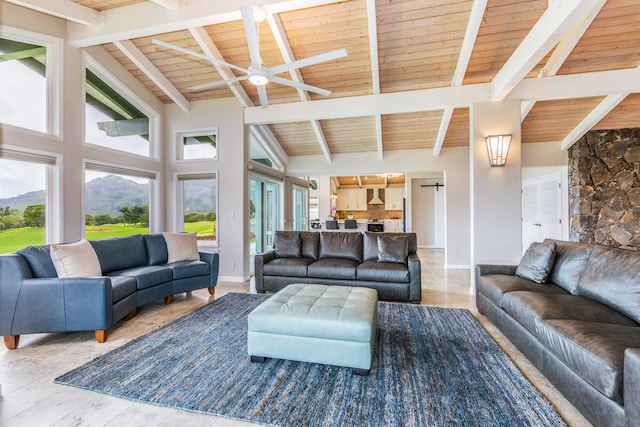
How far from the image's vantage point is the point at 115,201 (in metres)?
4.48

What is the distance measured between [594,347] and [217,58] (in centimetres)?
483

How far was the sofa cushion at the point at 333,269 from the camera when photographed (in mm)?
3902

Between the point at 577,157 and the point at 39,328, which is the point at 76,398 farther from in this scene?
the point at 577,157

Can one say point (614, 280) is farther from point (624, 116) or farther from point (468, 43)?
point (624, 116)

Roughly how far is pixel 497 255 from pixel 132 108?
20.6 feet

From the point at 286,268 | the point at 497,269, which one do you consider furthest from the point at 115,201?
the point at 497,269

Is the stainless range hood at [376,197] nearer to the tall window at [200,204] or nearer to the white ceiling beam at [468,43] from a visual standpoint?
the white ceiling beam at [468,43]

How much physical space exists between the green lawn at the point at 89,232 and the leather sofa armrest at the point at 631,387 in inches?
203

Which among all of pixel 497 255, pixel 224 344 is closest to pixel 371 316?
pixel 224 344

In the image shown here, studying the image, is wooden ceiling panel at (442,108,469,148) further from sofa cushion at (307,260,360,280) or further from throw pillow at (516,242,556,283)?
sofa cushion at (307,260,360,280)

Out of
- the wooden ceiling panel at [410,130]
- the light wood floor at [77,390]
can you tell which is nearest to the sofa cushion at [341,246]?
the light wood floor at [77,390]

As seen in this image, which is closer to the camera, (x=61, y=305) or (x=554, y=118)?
(x=61, y=305)

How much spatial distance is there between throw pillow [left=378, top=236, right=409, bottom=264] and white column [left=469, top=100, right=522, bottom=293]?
1014 mm

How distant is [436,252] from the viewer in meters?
8.25
